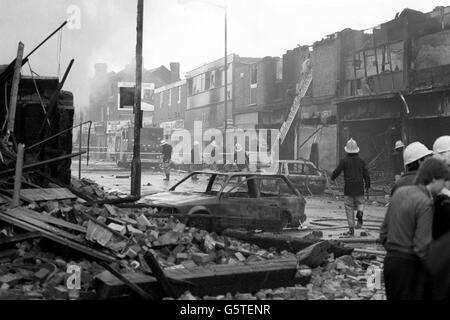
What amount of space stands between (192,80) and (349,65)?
27318 millimetres

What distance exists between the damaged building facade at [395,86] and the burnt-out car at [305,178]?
4782 millimetres

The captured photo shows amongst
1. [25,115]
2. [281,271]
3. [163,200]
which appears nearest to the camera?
[281,271]

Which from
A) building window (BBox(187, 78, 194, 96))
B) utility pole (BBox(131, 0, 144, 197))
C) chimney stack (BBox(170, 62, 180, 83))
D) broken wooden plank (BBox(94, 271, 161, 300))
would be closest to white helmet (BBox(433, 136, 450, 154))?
broken wooden plank (BBox(94, 271, 161, 300))

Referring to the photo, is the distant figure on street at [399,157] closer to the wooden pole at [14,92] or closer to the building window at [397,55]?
the building window at [397,55]

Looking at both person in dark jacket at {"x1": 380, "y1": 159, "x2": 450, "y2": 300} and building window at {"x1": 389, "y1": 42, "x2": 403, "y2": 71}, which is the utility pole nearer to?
person in dark jacket at {"x1": 380, "y1": 159, "x2": 450, "y2": 300}

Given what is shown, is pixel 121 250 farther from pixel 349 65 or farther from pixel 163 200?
pixel 349 65

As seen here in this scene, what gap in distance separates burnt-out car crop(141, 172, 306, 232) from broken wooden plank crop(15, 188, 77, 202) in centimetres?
158

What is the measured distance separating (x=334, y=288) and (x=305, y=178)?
13333mm

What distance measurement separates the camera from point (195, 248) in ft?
23.0

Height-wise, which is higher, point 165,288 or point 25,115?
point 25,115

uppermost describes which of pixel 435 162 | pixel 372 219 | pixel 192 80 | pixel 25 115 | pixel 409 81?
pixel 192 80

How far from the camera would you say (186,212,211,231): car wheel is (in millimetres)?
8680
